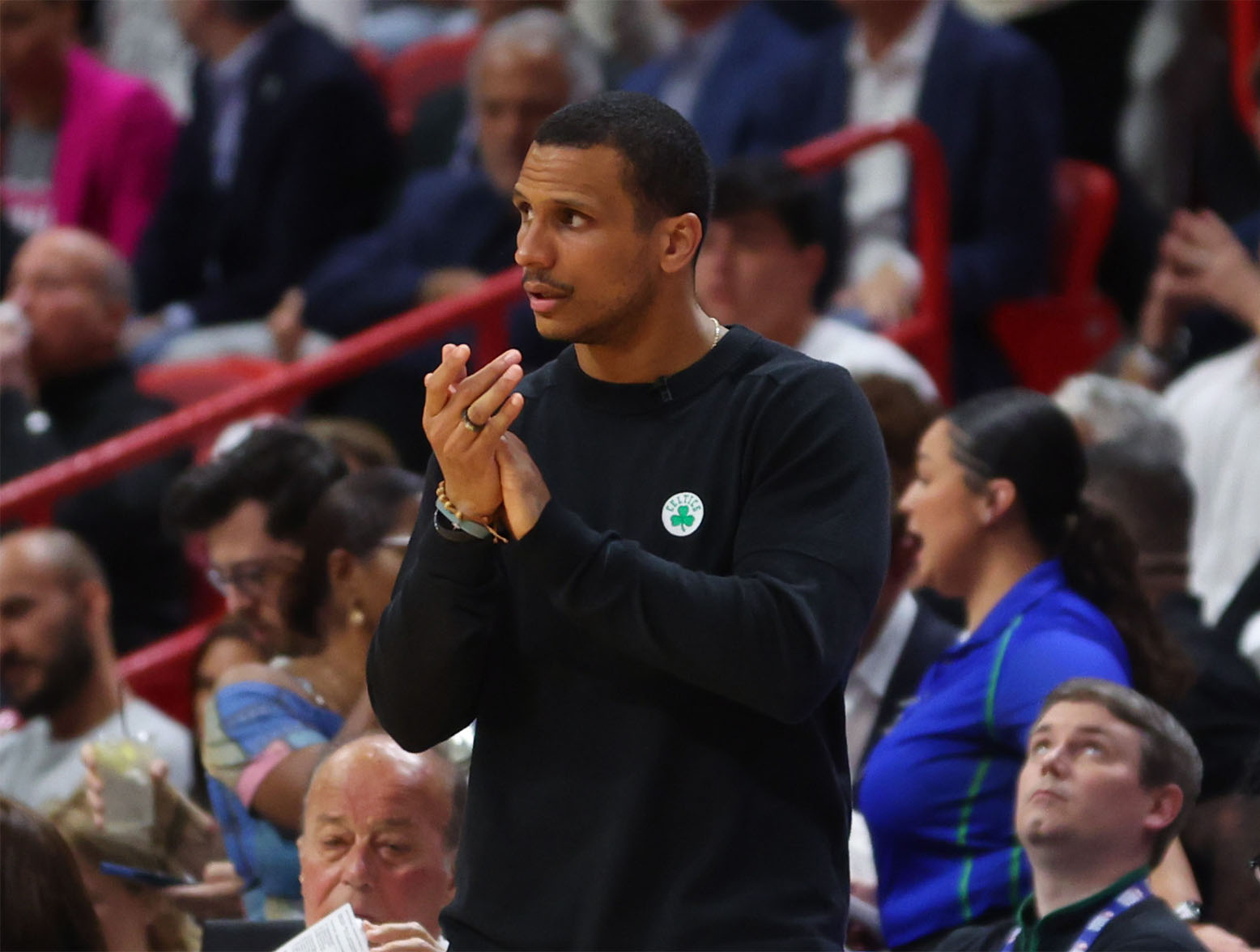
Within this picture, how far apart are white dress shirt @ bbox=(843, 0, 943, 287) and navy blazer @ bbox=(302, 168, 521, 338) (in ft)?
3.07

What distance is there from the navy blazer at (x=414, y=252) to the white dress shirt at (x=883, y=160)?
3.07 feet

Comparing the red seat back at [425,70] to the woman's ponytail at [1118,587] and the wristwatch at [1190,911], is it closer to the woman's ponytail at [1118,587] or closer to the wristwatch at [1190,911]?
the woman's ponytail at [1118,587]

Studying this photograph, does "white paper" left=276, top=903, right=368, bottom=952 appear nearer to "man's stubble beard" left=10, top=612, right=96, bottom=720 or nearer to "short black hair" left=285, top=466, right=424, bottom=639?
"short black hair" left=285, top=466, right=424, bottom=639

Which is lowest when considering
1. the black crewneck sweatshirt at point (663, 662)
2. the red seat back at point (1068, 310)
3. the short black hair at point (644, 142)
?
the red seat back at point (1068, 310)

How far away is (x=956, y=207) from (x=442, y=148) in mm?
1874

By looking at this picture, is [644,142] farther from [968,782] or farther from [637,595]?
[968,782]

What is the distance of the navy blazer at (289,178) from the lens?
660cm

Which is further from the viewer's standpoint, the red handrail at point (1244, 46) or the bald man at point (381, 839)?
the red handrail at point (1244, 46)

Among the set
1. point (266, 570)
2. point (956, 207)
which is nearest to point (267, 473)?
point (266, 570)

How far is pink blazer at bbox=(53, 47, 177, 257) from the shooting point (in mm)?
7078

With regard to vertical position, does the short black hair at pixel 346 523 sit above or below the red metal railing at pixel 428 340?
above

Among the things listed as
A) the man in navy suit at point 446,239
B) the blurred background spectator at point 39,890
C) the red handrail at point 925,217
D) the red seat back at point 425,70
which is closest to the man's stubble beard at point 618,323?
the blurred background spectator at point 39,890

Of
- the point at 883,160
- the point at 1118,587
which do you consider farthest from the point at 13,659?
the point at 883,160

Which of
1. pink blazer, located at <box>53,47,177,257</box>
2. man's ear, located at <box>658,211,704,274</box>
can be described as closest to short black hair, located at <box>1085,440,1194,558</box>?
man's ear, located at <box>658,211,704,274</box>
